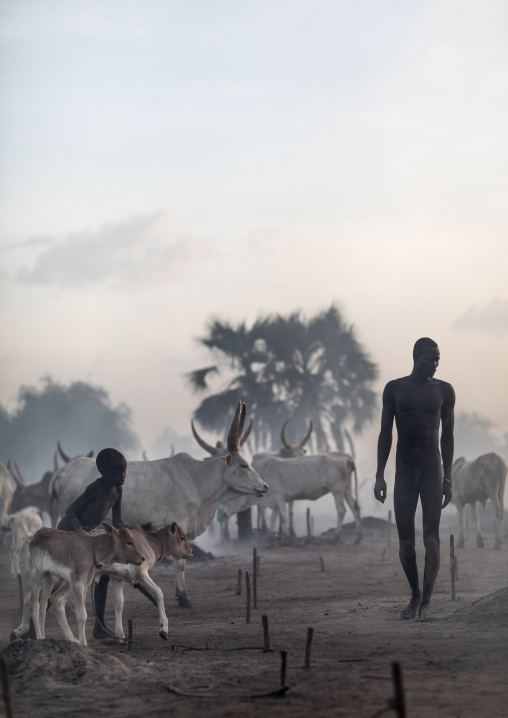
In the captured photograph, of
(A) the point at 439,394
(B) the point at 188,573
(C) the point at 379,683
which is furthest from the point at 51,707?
(B) the point at 188,573

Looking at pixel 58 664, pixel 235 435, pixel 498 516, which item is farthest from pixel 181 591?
pixel 498 516

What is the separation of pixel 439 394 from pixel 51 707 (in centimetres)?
449

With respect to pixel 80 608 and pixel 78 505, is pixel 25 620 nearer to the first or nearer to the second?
pixel 80 608

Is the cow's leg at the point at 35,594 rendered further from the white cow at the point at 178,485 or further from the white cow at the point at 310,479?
the white cow at the point at 310,479

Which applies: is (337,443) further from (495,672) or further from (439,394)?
(495,672)

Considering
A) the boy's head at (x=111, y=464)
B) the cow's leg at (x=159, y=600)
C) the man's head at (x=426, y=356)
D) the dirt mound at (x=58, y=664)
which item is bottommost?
the dirt mound at (x=58, y=664)

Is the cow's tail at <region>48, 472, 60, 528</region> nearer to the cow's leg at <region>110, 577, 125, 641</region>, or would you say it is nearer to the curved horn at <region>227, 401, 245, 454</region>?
the curved horn at <region>227, 401, 245, 454</region>

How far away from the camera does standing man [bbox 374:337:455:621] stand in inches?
326

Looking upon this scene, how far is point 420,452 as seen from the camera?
27.3 ft

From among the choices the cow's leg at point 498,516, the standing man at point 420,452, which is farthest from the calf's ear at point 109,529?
the cow's leg at point 498,516

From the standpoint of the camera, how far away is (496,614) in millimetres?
7656

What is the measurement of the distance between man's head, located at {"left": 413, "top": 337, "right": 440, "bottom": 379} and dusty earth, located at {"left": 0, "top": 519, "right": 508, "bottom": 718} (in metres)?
2.09

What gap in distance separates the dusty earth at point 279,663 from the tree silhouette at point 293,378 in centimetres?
2293

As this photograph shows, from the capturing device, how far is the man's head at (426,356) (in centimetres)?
835
